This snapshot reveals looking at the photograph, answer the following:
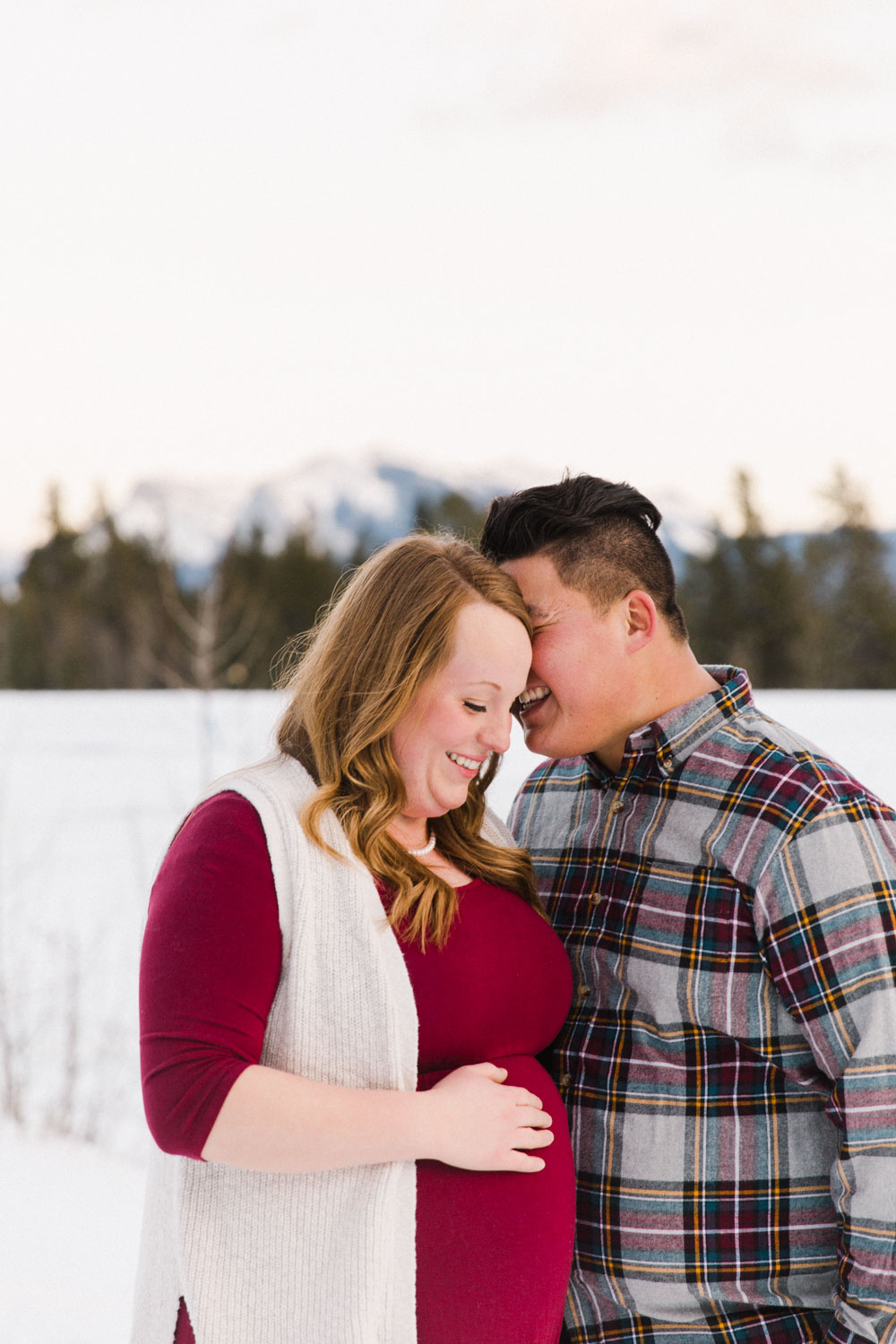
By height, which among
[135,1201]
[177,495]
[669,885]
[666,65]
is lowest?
[135,1201]

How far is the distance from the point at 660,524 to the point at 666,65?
7197 millimetres

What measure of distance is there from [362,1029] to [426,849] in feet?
1.10

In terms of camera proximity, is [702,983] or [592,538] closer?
[702,983]

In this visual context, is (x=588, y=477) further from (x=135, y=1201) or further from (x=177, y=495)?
(x=177, y=495)

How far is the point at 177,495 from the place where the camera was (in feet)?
37.7

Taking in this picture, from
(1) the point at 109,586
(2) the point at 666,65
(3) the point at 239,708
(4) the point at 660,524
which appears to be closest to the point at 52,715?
(1) the point at 109,586

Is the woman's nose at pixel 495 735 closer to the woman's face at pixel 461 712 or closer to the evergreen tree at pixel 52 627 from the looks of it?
the woman's face at pixel 461 712

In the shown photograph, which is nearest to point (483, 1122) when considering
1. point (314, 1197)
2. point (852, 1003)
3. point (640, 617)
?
point (314, 1197)

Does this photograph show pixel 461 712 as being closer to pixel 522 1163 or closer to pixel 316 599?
pixel 522 1163

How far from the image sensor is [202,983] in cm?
127

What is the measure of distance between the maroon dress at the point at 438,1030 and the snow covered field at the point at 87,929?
1.71 feet

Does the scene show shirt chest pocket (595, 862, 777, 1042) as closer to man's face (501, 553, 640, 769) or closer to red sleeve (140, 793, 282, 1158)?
man's face (501, 553, 640, 769)

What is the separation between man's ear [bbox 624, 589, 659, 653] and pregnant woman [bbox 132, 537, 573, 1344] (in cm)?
25

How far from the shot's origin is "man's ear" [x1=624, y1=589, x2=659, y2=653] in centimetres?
179
